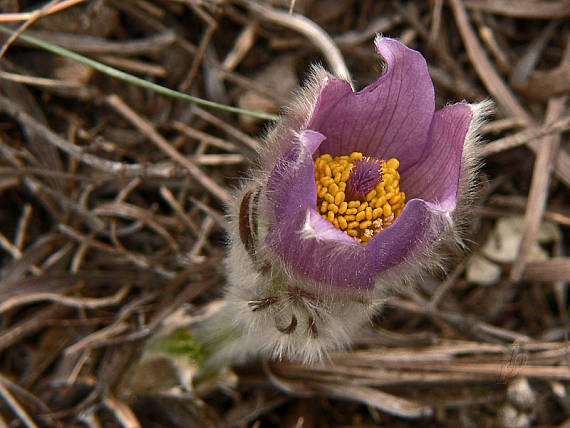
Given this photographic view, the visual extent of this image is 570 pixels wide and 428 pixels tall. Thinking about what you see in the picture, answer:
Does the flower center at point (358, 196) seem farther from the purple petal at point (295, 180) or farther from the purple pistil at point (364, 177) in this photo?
the purple petal at point (295, 180)

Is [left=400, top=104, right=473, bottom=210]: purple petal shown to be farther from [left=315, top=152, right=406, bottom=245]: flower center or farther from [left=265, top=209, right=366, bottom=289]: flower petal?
[left=265, top=209, right=366, bottom=289]: flower petal

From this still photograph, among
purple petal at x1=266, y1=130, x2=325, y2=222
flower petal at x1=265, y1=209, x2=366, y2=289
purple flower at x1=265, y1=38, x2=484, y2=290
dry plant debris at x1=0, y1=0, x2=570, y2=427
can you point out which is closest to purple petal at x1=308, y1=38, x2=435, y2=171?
purple flower at x1=265, y1=38, x2=484, y2=290

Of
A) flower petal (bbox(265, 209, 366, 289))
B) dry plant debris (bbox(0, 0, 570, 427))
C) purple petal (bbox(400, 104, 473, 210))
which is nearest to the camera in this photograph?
flower petal (bbox(265, 209, 366, 289))

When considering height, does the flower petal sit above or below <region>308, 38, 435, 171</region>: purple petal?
below

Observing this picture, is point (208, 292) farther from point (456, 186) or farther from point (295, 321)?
point (456, 186)

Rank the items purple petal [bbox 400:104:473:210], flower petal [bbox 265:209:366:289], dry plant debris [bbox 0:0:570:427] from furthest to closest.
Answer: dry plant debris [bbox 0:0:570:427], purple petal [bbox 400:104:473:210], flower petal [bbox 265:209:366:289]

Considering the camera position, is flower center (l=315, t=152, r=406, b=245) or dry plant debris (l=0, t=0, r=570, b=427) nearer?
flower center (l=315, t=152, r=406, b=245)

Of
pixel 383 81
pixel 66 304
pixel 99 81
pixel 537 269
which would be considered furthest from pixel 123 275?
pixel 537 269

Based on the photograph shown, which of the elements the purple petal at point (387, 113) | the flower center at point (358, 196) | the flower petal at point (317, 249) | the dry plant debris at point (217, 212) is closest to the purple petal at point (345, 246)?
the flower petal at point (317, 249)

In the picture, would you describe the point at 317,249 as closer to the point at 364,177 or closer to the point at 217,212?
the point at 364,177
